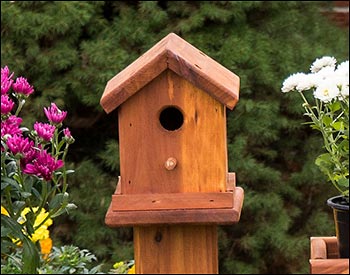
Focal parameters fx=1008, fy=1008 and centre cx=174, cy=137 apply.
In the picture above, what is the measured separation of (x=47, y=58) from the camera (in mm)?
5309

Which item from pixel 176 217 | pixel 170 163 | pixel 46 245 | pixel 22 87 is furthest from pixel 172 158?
pixel 46 245

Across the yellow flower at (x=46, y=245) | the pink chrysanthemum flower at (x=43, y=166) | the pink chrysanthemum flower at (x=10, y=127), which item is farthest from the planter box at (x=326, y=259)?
the yellow flower at (x=46, y=245)

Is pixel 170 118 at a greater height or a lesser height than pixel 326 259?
greater

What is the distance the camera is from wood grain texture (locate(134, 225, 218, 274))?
2.49 meters

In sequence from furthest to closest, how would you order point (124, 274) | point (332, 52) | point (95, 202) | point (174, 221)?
point (332, 52)
point (95, 202)
point (124, 274)
point (174, 221)

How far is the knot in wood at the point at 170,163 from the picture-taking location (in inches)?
98.3

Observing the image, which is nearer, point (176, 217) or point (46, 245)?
point (176, 217)

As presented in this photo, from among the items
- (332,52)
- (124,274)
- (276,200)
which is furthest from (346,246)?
(332,52)

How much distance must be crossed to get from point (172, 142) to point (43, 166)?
1.18 ft

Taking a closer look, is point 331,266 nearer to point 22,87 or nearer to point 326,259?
point 326,259

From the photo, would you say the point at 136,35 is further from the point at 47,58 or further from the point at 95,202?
the point at 95,202

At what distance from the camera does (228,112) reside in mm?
5469

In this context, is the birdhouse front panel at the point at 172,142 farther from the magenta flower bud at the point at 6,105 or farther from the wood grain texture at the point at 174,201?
the magenta flower bud at the point at 6,105

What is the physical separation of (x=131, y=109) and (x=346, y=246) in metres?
0.66
